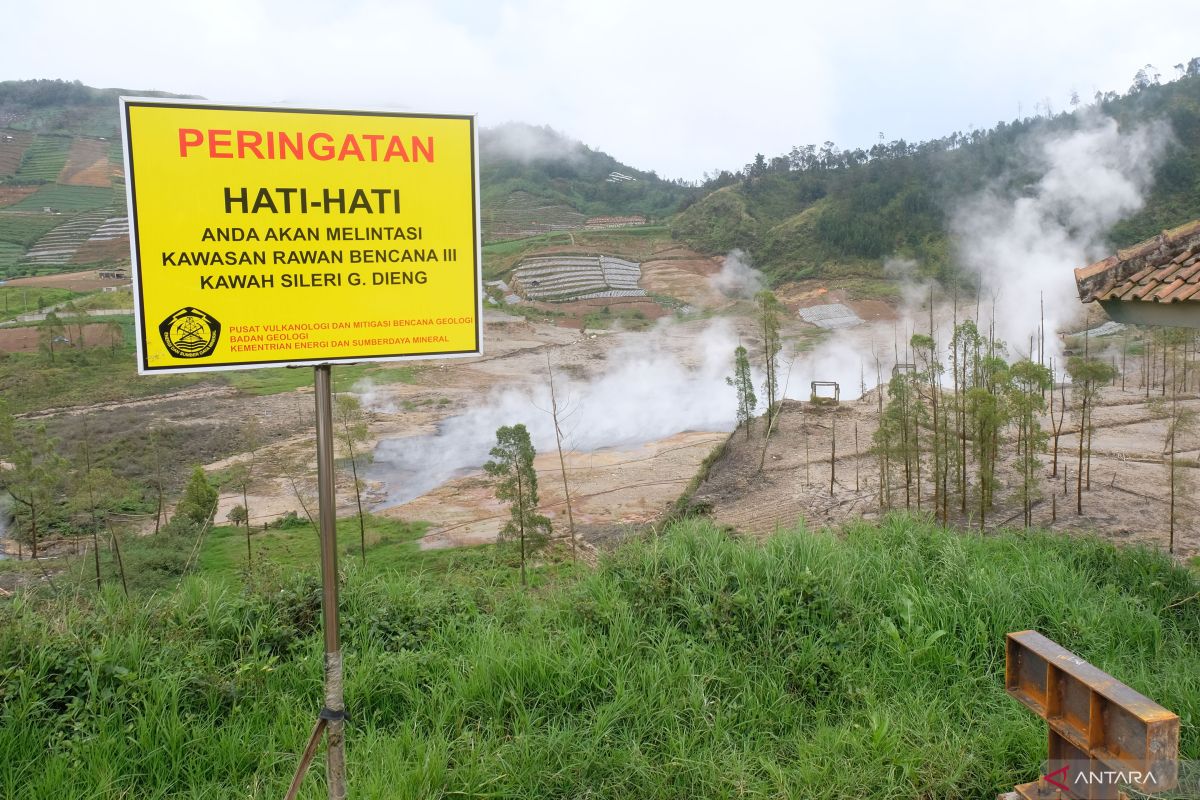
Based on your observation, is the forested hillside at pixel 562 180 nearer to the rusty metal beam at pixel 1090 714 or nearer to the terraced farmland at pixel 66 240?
the terraced farmland at pixel 66 240

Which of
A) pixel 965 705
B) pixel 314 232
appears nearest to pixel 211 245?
pixel 314 232

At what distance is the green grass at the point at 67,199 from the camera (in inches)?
2429

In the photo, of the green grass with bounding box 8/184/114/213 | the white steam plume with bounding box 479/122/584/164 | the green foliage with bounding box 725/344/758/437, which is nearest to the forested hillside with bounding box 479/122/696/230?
the white steam plume with bounding box 479/122/584/164

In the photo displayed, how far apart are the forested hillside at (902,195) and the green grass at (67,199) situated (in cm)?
4354

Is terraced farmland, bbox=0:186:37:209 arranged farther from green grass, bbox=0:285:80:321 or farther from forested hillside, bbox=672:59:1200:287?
forested hillside, bbox=672:59:1200:287

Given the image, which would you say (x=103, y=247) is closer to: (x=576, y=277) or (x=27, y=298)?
(x=27, y=298)

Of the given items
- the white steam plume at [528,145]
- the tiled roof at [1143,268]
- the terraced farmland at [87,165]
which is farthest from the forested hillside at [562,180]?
the tiled roof at [1143,268]

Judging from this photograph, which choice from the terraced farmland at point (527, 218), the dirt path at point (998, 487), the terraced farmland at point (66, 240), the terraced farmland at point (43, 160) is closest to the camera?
the dirt path at point (998, 487)

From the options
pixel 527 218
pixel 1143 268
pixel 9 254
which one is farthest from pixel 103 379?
pixel 527 218

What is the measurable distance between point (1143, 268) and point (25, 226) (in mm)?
69287

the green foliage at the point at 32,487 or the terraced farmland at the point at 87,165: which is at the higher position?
the terraced farmland at the point at 87,165

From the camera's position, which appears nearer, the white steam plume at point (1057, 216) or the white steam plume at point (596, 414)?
the white steam plume at point (596, 414)

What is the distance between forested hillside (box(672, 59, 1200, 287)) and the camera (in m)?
40.6

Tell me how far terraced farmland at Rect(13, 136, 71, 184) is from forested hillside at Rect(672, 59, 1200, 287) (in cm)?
5178
